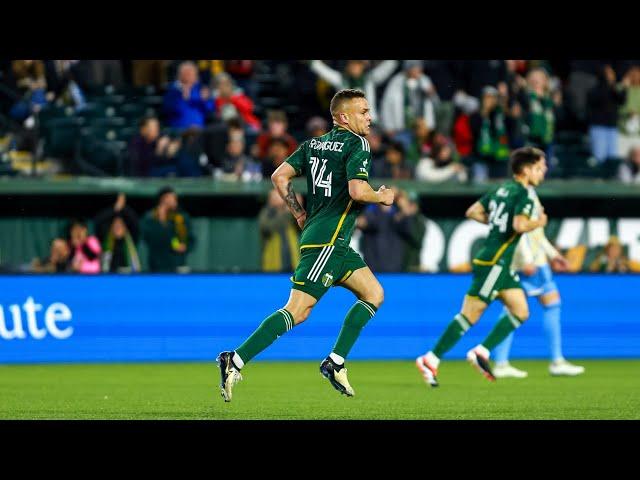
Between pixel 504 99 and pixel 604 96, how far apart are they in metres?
1.60

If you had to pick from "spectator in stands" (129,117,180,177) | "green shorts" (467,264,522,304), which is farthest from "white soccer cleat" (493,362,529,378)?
"spectator in stands" (129,117,180,177)

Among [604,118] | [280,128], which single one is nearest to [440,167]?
[280,128]

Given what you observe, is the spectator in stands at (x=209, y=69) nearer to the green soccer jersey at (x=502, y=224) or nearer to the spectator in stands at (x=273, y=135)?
the spectator in stands at (x=273, y=135)

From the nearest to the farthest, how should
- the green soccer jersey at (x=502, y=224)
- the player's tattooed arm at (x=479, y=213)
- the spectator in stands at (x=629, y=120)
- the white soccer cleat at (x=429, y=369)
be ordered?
the white soccer cleat at (x=429, y=369) < the green soccer jersey at (x=502, y=224) < the player's tattooed arm at (x=479, y=213) < the spectator in stands at (x=629, y=120)

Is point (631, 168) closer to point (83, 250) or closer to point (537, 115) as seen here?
point (537, 115)

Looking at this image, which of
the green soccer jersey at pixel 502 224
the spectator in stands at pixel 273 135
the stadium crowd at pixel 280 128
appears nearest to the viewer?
the green soccer jersey at pixel 502 224

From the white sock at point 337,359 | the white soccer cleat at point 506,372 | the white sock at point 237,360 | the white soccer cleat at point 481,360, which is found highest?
the white sock at point 237,360

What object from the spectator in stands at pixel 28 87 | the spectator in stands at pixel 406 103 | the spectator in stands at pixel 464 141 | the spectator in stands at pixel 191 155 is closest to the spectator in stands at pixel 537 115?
the spectator in stands at pixel 464 141

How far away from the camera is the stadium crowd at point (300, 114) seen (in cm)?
1831

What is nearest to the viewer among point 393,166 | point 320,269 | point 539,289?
point 320,269

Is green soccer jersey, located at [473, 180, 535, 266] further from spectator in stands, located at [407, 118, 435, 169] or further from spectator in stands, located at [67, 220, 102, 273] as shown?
spectator in stands, located at [407, 118, 435, 169]

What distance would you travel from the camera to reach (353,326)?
9.25 metres

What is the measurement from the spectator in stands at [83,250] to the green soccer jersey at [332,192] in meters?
7.94

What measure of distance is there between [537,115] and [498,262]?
319 inches
